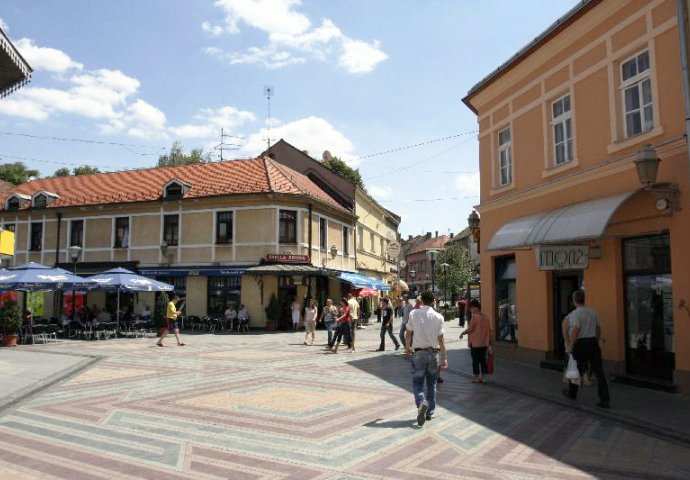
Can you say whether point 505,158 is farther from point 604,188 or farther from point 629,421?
point 629,421

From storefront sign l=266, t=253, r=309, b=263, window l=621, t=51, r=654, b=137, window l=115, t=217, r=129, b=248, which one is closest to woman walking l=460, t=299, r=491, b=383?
window l=621, t=51, r=654, b=137

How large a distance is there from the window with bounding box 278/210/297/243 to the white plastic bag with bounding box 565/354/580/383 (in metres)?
20.2

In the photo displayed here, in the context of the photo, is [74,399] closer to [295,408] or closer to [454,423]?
[295,408]

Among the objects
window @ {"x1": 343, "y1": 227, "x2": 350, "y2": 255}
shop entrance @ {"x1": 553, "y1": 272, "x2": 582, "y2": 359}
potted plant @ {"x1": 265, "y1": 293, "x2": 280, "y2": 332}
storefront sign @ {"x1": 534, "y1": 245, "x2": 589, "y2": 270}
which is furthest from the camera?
window @ {"x1": 343, "y1": 227, "x2": 350, "y2": 255}

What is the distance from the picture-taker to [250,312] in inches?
1062

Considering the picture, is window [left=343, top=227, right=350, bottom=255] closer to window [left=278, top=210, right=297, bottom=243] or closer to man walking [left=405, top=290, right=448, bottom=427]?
window [left=278, top=210, right=297, bottom=243]

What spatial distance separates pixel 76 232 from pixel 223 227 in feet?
32.1

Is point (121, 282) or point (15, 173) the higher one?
point (15, 173)

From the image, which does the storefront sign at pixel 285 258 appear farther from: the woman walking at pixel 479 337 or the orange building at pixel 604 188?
the woman walking at pixel 479 337

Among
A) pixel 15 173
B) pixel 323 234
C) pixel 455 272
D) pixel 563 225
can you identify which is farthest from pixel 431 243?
pixel 563 225

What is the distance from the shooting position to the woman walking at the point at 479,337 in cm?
1058

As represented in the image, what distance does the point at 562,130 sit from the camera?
40.9 ft

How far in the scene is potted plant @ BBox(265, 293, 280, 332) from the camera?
2559cm

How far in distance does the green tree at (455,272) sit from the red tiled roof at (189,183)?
2148 centimetres
